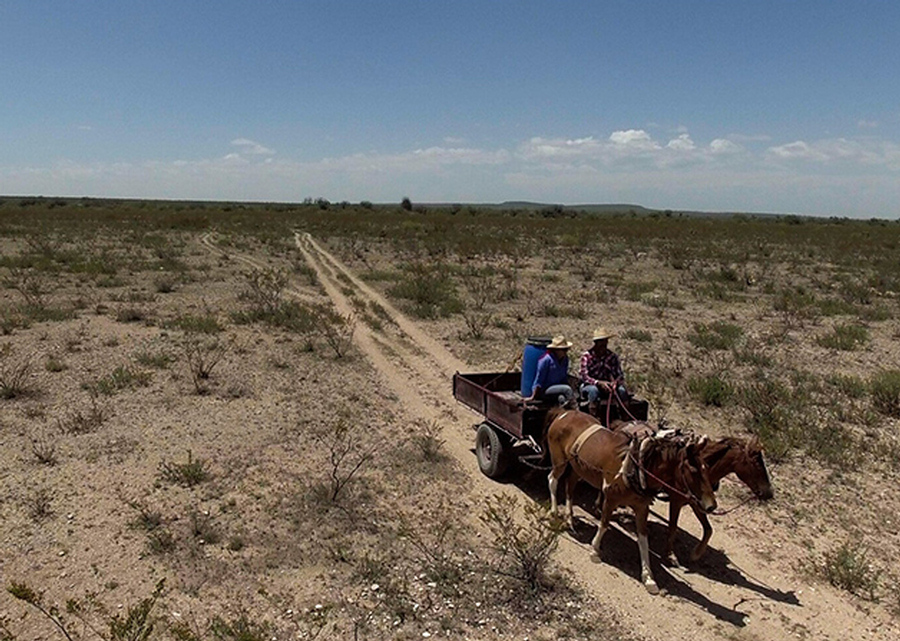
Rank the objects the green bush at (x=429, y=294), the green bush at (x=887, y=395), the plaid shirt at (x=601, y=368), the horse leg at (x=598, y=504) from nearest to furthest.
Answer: the horse leg at (x=598, y=504), the plaid shirt at (x=601, y=368), the green bush at (x=887, y=395), the green bush at (x=429, y=294)

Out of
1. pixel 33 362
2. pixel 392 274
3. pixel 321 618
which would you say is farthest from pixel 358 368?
pixel 392 274

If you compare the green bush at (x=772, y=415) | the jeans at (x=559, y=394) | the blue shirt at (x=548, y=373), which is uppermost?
the blue shirt at (x=548, y=373)

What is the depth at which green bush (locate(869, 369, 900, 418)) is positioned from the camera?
9781 mm

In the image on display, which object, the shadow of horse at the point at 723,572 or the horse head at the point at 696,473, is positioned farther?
the shadow of horse at the point at 723,572

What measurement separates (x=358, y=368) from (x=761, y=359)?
7576 millimetres

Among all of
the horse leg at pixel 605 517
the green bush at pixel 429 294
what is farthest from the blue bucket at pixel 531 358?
the green bush at pixel 429 294

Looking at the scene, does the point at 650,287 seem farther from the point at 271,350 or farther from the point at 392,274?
the point at 271,350

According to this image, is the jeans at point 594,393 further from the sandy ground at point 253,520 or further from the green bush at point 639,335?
the green bush at point 639,335

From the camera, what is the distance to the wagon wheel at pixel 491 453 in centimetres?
735

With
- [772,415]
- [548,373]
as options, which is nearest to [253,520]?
[548,373]

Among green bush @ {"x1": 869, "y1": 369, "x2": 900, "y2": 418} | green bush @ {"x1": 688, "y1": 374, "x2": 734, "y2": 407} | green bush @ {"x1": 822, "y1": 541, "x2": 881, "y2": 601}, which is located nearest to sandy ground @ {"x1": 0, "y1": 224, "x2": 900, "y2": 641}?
green bush @ {"x1": 822, "y1": 541, "x2": 881, "y2": 601}

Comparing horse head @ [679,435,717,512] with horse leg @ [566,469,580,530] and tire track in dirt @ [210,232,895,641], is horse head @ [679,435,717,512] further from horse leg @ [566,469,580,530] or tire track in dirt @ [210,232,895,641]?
horse leg @ [566,469,580,530]

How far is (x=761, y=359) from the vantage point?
1254 cm

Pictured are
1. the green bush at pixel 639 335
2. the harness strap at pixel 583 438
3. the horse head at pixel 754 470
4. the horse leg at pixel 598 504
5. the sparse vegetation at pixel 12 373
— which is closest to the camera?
the horse head at pixel 754 470
